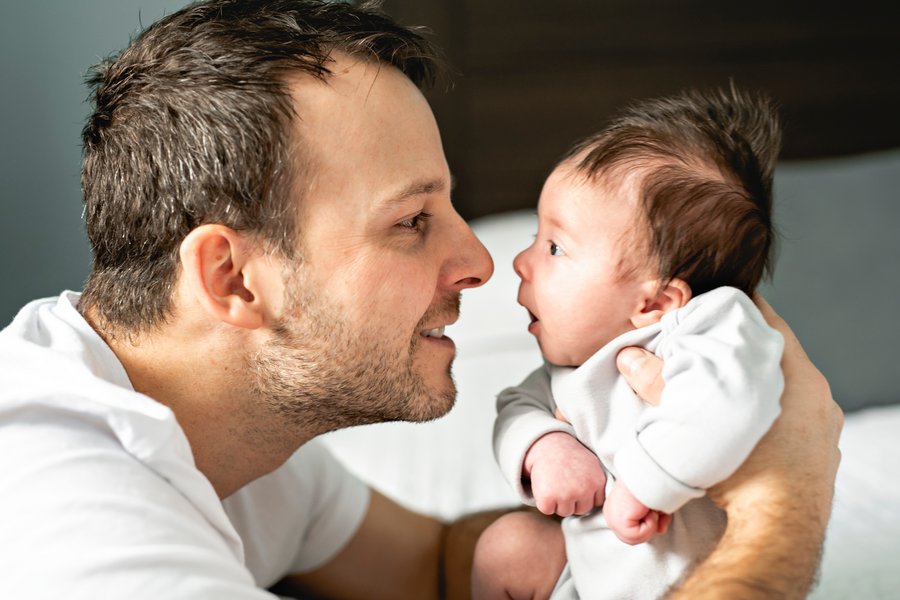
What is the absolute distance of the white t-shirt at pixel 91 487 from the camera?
2.57 ft

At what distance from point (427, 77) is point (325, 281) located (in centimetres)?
42

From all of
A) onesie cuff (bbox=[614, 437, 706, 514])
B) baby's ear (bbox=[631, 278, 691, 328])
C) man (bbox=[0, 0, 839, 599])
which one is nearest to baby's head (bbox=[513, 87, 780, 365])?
baby's ear (bbox=[631, 278, 691, 328])

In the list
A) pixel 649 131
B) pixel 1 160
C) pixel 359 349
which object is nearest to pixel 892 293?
pixel 649 131

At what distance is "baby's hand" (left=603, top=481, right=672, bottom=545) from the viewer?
956mm

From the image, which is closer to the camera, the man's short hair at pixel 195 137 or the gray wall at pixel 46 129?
the man's short hair at pixel 195 137

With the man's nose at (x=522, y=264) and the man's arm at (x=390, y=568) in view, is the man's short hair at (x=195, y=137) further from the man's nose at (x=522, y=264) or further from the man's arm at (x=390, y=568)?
the man's arm at (x=390, y=568)

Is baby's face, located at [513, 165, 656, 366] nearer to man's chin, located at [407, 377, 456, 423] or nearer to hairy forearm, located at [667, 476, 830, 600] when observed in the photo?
man's chin, located at [407, 377, 456, 423]

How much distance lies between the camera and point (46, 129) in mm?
2086

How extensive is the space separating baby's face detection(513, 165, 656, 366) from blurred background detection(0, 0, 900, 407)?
105 cm

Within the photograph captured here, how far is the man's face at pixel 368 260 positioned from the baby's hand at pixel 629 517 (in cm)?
34

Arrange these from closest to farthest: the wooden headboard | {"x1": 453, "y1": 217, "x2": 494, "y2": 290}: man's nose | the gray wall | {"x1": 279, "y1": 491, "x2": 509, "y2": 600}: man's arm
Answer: {"x1": 453, "y1": 217, "x2": 494, "y2": 290}: man's nose, {"x1": 279, "y1": 491, "x2": 509, "y2": 600}: man's arm, the gray wall, the wooden headboard

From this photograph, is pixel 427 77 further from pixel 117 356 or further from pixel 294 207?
pixel 117 356

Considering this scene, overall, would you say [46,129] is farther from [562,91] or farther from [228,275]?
[562,91]

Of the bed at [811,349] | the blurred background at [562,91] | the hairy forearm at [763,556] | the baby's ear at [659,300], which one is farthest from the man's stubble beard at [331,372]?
the blurred background at [562,91]
